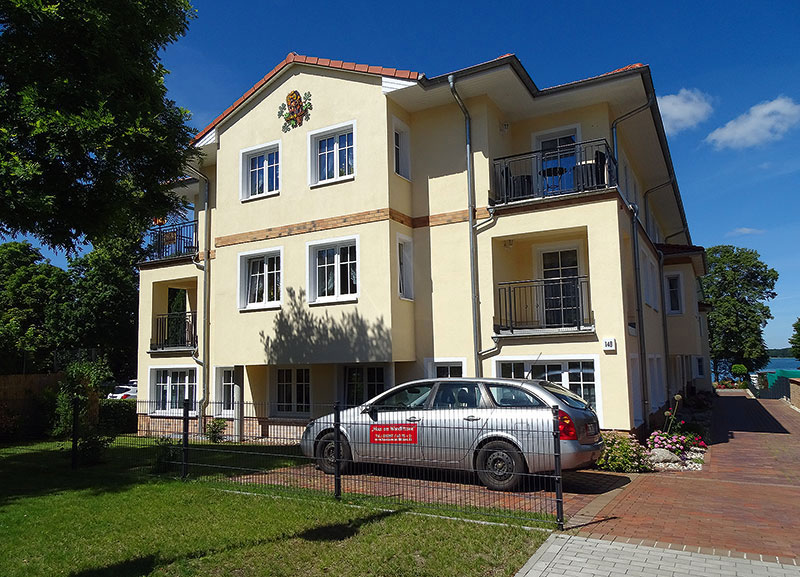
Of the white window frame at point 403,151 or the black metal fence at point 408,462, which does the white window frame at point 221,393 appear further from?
the white window frame at point 403,151

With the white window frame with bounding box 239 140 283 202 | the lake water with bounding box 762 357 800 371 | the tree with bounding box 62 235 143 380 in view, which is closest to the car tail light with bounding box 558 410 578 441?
the white window frame with bounding box 239 140 283 202

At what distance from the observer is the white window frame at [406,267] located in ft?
43.9

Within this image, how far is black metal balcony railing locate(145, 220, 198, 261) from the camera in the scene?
1772 centimetres

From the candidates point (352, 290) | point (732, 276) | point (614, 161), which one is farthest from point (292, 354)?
point (732, 276)

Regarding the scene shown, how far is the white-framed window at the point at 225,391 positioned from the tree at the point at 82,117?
5.95 meters

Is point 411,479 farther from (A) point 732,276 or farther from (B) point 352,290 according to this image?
(A) point 732,276

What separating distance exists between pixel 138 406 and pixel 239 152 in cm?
848

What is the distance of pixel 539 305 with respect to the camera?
13211mm

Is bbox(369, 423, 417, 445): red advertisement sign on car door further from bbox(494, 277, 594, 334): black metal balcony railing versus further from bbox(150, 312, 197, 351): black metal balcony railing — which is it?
bbox(150, 312, 197, 351): black metal balcony railing

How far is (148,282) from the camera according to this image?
60.7 ft

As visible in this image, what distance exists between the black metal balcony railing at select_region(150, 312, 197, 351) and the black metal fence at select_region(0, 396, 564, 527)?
21.3 ft

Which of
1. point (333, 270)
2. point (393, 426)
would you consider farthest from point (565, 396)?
point (333, 270)

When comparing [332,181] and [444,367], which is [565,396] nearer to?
[444,367]

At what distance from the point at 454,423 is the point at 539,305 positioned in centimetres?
546
